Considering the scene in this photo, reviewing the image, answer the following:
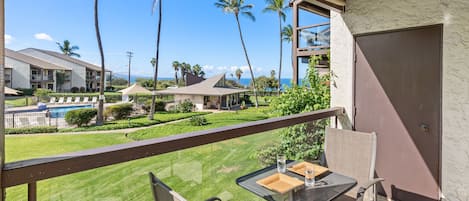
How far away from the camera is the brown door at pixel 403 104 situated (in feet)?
7.80

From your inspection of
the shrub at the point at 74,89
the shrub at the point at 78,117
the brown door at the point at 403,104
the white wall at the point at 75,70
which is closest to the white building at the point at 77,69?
the white wall at the point at 75,70

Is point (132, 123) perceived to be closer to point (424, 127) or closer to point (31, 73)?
point (31, 73)

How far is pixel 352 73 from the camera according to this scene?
2.99 meters

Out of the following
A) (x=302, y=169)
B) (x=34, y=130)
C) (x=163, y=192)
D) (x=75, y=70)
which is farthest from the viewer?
(x=75, y=70)

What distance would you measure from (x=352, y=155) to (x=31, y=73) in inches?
1253

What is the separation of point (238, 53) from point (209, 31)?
632 centimetres

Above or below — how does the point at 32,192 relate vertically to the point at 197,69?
below

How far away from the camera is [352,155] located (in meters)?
2.25

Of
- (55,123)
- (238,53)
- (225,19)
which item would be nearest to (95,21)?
(55,123)

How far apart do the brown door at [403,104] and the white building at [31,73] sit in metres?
26.9

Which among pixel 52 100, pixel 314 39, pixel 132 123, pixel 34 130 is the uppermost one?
pixel 314 39

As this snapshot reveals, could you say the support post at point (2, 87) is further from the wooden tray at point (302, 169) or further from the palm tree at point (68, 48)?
the palm tree at point (68, 48)

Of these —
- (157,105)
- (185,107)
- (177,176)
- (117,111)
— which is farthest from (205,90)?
(177,176)

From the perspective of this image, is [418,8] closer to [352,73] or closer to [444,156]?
[352,73]
